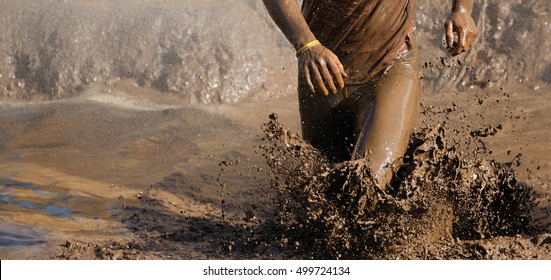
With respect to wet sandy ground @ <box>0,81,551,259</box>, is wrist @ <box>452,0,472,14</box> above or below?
above

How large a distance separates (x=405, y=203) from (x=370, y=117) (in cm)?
42

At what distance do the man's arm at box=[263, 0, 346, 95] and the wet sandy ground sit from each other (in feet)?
3.35

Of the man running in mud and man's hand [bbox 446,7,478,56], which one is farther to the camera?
man's hand [bbox 446,7,478,56]

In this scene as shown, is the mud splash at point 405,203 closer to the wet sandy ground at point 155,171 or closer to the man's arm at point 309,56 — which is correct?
the wet sandy ground at point 155,171

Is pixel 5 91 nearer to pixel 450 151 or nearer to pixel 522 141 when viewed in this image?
pixel 522 141

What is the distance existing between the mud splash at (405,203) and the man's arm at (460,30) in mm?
408

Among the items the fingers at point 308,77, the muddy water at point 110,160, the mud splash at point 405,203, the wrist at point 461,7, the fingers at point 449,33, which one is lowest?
the muddy water at point 110,160

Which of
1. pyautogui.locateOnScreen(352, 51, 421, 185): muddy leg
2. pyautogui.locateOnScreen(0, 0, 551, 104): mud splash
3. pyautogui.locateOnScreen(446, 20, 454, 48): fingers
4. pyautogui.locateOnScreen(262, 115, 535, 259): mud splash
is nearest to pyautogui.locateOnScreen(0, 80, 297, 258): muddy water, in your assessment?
pyautogui.locateOnScreen(0, 0, 551, 104): mud splash

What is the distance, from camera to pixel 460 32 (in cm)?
423

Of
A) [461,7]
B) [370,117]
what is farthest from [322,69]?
[461,7]

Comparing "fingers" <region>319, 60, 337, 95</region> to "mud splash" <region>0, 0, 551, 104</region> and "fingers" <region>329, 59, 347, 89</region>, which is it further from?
"mud splash" <region>0, 0, 551, 104</region>

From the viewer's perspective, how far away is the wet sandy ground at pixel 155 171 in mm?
4762

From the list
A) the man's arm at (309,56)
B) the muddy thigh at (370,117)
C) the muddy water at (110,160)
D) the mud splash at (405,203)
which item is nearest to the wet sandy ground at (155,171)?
the muddy water at (110,160)

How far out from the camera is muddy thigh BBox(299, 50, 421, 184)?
4004 millimetres
